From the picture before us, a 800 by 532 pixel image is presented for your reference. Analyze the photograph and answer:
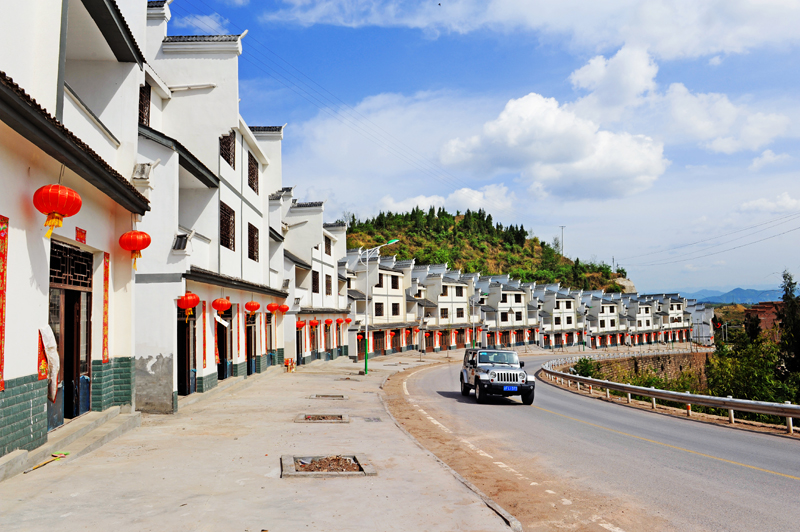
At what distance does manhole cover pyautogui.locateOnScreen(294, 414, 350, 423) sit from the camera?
15.3m

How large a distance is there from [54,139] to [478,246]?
5604 inches

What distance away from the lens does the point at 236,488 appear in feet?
26.5

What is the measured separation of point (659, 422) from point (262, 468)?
12649mm

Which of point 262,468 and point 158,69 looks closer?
point 262,468

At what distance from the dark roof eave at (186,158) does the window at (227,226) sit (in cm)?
137

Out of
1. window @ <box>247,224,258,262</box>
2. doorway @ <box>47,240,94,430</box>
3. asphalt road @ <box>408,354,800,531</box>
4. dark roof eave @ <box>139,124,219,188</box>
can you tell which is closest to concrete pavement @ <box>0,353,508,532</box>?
doorway @ <box>47,240,94,430</box>

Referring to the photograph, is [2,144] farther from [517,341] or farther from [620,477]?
[517,341]

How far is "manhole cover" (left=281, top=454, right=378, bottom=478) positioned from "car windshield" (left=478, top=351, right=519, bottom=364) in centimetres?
1191

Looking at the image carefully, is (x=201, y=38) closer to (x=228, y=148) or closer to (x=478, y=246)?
(x=228, y=148)

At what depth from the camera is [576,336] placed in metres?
98.6

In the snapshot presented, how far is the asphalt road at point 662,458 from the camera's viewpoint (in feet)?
25.0

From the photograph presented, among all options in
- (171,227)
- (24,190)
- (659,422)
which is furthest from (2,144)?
(659,422)

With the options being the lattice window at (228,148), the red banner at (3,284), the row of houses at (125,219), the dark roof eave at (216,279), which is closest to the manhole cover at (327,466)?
the row of houses at (125,219)

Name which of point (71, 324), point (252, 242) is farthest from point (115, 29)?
→ point (252, 242)
